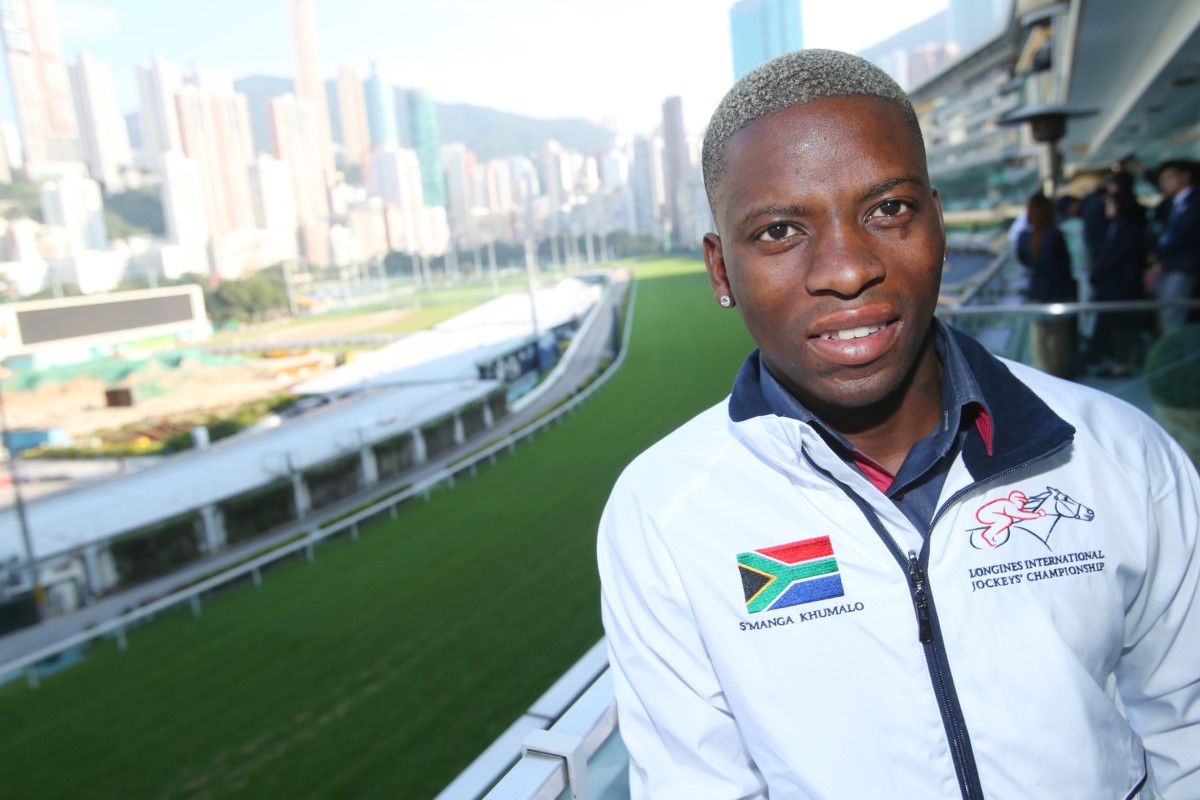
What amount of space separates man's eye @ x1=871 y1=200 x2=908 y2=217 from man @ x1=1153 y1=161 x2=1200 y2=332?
2.96m

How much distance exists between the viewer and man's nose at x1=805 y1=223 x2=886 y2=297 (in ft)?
2.17

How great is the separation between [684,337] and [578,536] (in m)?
15.2

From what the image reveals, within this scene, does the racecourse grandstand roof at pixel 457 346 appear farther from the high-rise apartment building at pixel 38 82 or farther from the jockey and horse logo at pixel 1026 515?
the jockey and horse logo at pixel 1026 515

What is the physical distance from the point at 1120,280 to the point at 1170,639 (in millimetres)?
3472

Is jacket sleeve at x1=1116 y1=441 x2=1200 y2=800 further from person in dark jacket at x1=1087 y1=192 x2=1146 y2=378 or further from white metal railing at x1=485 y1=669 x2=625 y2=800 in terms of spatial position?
person in dark jacket at x1=1087 y1=192 x2=1146 y2=378

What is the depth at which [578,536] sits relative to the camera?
10.3 m

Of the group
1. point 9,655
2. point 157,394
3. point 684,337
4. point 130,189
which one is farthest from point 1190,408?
point 130,189

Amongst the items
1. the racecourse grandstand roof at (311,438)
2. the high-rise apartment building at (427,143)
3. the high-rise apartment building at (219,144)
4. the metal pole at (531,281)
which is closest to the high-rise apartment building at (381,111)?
the high-rise apartment building at (427,143)

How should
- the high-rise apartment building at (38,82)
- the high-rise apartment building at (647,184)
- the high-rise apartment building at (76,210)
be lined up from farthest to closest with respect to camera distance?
the high-rise apartment building at (647,184)
the high-rise apartment building at (38,82)
the high-rise apartment building at (76,210)

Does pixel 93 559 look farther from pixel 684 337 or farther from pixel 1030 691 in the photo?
pixel 684 337

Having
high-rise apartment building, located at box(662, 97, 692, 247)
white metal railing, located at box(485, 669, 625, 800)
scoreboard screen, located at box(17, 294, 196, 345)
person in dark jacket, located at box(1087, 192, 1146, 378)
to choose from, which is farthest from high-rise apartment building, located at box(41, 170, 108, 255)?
white metal railing, located at box(485, 669, 625, 800)

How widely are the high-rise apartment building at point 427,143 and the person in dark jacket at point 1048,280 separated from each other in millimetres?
36481

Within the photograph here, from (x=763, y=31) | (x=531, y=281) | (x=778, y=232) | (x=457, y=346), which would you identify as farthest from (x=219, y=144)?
(x=778, y=232)

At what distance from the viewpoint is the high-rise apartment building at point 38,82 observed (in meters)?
32.3
